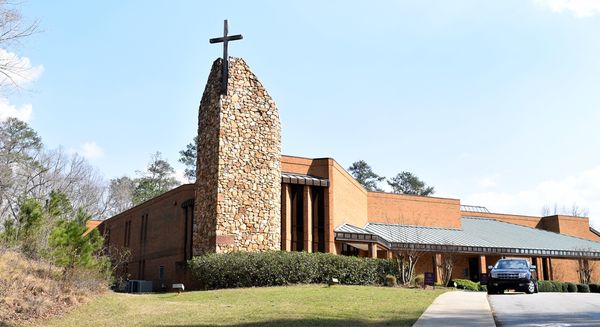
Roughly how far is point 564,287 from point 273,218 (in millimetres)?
21655

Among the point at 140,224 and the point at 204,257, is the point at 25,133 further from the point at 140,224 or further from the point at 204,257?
the point at 204,257

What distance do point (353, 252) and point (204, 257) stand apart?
12.4 metres

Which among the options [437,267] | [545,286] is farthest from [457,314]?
[437,267]

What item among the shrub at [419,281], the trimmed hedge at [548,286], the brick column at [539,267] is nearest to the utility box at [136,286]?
the shrub at [419,281]

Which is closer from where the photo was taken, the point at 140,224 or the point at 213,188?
the point at 213,188

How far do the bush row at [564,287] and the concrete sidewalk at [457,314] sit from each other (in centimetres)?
1810

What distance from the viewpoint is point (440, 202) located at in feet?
148

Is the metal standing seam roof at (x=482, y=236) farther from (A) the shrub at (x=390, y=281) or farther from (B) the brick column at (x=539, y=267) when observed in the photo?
(A) the shrub at (x=390, y=281)

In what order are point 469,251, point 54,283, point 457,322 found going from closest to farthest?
point 457,322, point 54,283, point 469,251

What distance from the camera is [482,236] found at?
4341 centimetres

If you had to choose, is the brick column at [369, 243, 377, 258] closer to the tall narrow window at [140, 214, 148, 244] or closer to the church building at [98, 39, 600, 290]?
the church building at [98, 39, 600, 290]

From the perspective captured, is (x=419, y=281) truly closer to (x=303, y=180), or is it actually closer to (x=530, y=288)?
(x=530, y=288)

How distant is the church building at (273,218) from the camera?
25.5 metres

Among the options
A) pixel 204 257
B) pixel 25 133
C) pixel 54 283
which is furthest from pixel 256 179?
pixel 25 133
